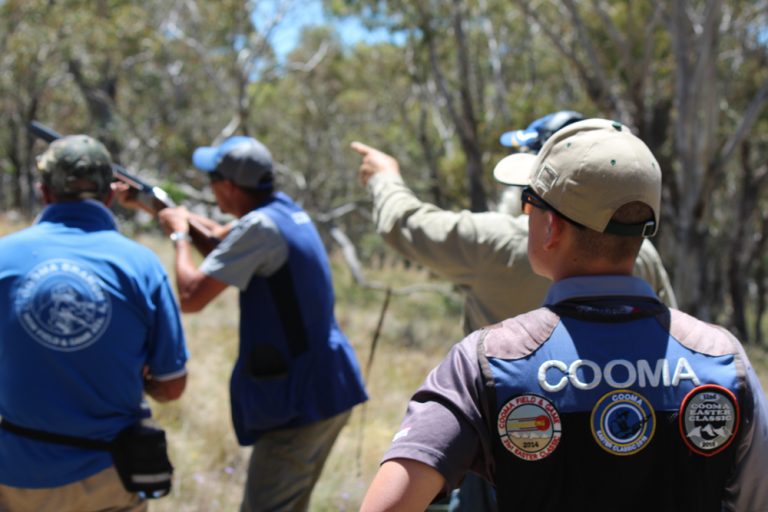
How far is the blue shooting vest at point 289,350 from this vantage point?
300 centimetres

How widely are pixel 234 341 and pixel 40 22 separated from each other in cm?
1384

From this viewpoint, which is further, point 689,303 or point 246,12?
point 246,12

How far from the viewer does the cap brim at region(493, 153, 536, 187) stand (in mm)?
1688

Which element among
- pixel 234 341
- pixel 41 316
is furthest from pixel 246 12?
pixel 41 316

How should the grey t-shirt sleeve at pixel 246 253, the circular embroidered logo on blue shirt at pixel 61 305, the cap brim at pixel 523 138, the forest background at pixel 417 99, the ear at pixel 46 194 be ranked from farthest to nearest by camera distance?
the forest background at pixel 417 99 < the grey t-shirt sleeve at pixel 246 253 < the ear at pixel 46 194 < the cap brim at pixel 523 138 < the circular embroidered logo on blue shirt at pixel 61 305

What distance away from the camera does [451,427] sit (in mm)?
1361

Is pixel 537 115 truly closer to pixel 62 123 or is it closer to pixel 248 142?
pixel 248 142

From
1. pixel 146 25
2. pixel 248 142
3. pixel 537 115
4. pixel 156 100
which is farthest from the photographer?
pixel 156 100

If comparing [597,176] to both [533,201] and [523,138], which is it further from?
[523,138]

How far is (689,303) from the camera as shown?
9.02 m

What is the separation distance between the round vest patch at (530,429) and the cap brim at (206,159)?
2.17 meters

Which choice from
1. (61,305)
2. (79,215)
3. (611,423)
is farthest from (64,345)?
(611,423)

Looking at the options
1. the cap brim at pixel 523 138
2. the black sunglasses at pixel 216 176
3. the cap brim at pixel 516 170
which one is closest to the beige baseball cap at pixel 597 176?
the cap brim at pixel 516 170

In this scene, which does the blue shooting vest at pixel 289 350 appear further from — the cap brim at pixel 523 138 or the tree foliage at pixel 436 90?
the tree foliage at pixel 436 90
